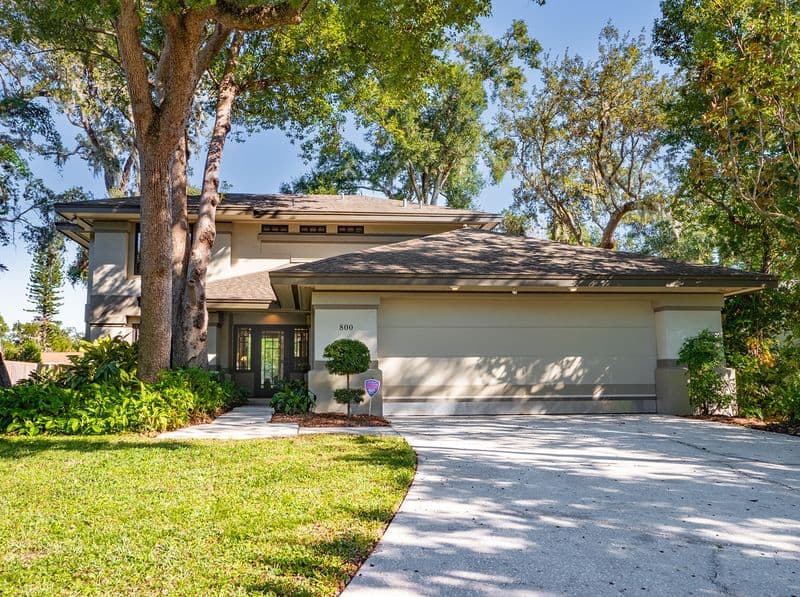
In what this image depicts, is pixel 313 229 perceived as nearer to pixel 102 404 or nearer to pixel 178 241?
pixel 178 241

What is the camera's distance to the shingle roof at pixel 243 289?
15555mm

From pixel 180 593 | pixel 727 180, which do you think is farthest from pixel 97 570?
pixel 727 180

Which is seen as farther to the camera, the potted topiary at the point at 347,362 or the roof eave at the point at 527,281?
the roof eave at the point at 527,281

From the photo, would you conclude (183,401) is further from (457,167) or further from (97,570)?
(457,167)

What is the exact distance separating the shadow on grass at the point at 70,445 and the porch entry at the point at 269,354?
8414 millimetres

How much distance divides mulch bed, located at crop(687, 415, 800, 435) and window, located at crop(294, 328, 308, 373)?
1046cm

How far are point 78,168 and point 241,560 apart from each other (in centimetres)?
2571

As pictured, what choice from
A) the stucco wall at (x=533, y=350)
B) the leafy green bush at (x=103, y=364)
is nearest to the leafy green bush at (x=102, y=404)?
the leafy green bush at (x=103, y=364)

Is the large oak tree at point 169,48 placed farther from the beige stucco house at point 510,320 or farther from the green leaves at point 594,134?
the green leaves at point 594,134

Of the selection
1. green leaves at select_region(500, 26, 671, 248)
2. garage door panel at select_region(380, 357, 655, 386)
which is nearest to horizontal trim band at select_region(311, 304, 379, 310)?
garage door panel at select_region(380, 357, 655, 386)

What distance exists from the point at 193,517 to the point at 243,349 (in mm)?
13080

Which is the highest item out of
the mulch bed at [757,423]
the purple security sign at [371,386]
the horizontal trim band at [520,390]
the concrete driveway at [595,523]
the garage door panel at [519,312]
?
the garage door panel at [519,312]

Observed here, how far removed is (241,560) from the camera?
10.9 feet

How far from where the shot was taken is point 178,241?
1373 centimetres
